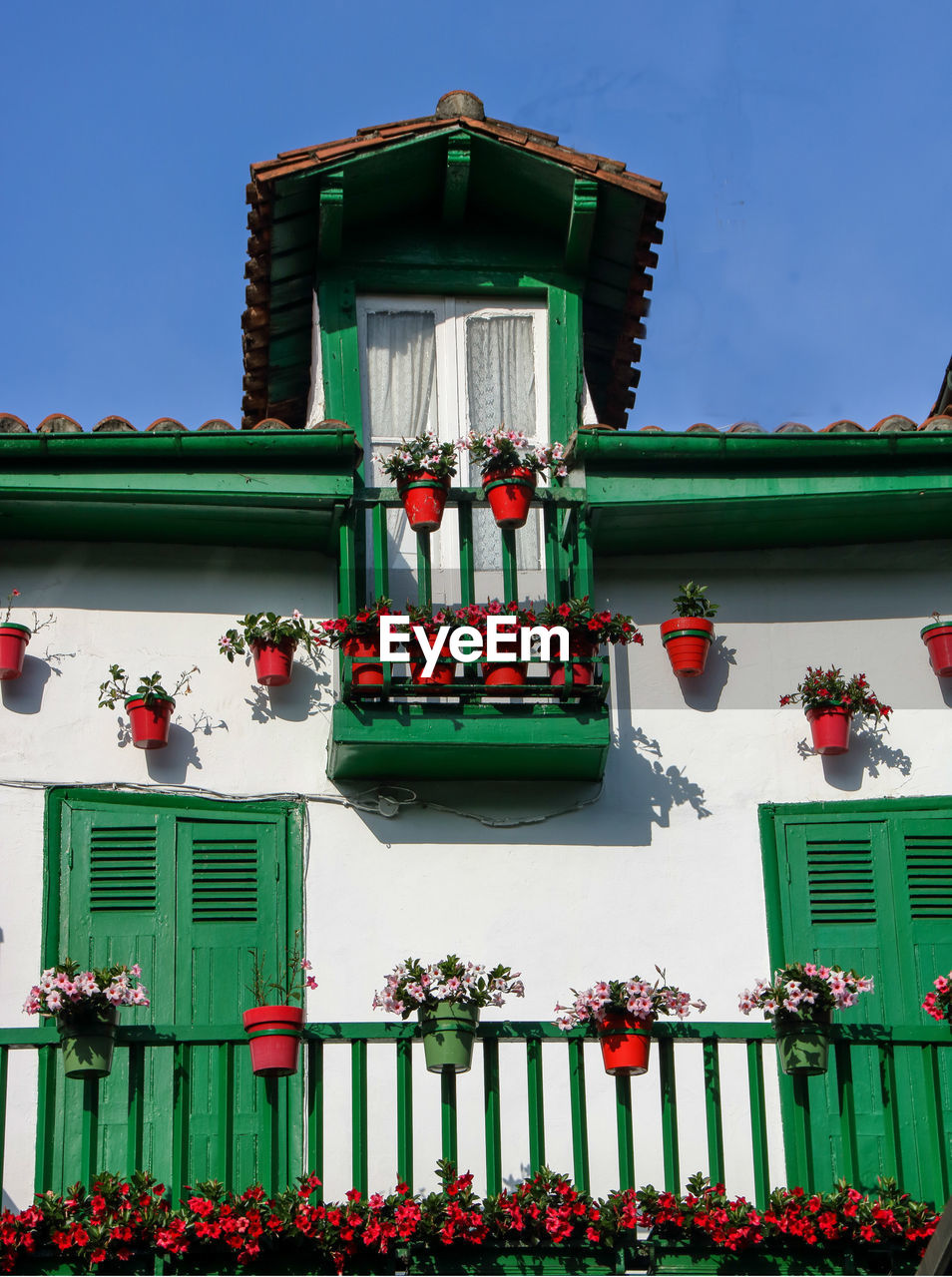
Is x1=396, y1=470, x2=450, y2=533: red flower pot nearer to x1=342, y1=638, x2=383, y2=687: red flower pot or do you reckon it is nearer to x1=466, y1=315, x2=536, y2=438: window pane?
x1=342, y1=638, x2=383, y2=687: red flower pot

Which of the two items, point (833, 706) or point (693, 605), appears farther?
point (693, 605)

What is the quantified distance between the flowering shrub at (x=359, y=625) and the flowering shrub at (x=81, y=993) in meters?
2.29

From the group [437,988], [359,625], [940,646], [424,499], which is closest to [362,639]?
[359,625]

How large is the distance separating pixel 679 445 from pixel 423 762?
227 centimetres

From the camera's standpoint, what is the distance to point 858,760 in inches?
467

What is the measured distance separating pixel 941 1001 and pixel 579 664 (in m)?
2.60

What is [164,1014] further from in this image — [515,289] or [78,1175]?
[515,289]

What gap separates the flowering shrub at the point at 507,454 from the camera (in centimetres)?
1165

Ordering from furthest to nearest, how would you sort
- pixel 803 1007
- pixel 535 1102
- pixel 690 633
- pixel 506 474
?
pixel 690 633, pixel 506 474, pixel 803 1007, pixel 535 1102

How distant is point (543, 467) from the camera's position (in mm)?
11883

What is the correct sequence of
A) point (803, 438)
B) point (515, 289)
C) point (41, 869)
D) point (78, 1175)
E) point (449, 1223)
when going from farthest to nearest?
point (515, 289)
point (803, 438)
point (41, 869)
point (78, 1175)
point (449, 1223)

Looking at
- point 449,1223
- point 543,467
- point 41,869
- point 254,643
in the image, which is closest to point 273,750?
point 254,643

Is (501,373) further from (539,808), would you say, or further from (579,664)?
(539,808)

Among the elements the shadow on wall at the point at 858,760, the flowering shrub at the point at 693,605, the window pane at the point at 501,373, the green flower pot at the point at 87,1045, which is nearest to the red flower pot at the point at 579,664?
the flowering shrub at the point at 693,605
